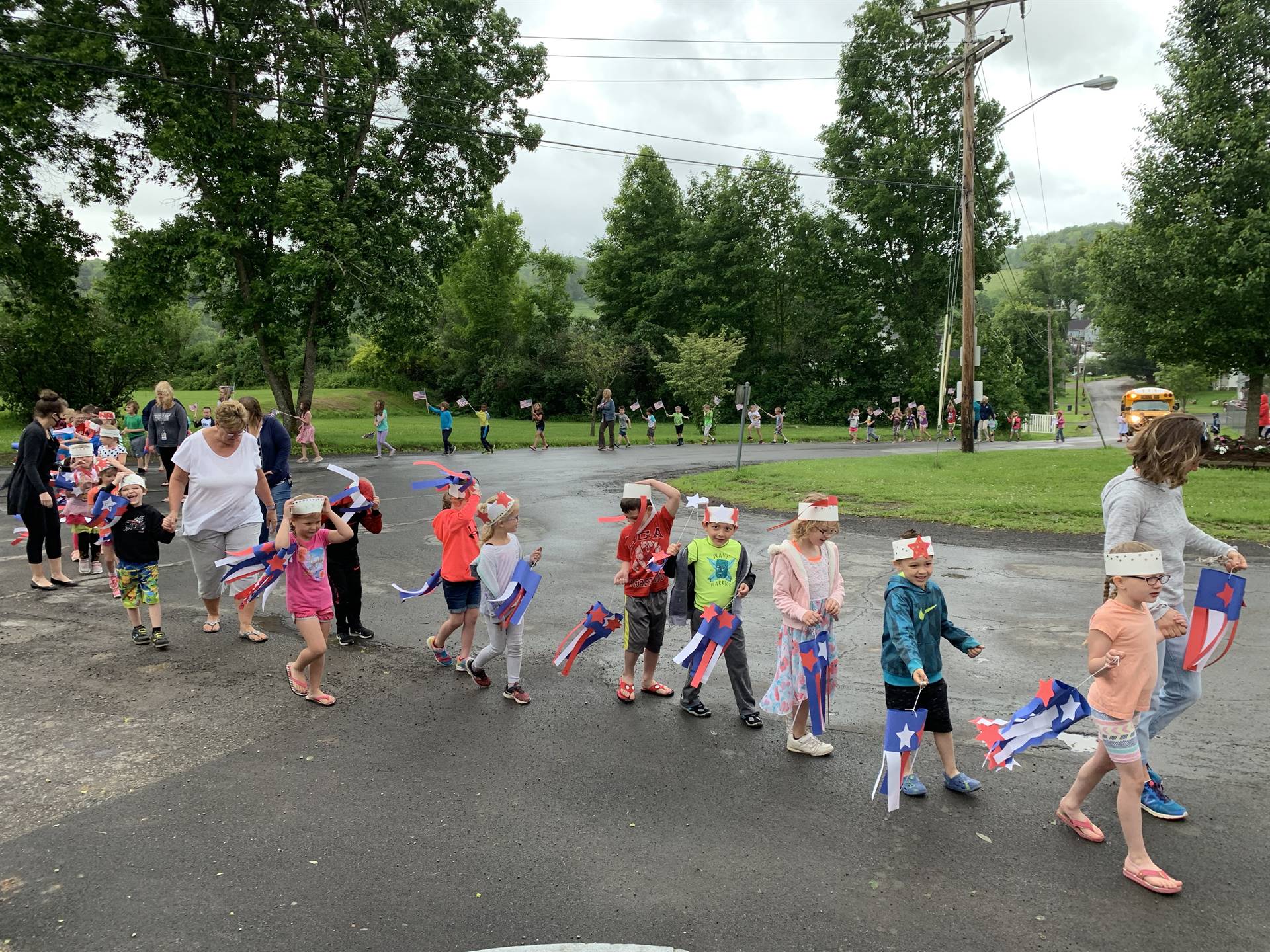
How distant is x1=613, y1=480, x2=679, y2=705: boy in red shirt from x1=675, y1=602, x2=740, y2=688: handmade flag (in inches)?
17.5

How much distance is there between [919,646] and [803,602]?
76cm

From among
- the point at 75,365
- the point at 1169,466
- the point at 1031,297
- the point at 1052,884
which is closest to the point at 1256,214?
the point at 1169,466

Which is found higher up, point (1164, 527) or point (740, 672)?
point (1164, 527)

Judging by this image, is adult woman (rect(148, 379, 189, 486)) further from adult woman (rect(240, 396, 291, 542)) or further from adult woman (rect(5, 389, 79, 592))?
adult woman (rect(240, 396, 291, 542))

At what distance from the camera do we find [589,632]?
A: 585 centimetres

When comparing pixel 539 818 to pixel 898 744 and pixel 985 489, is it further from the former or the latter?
pixel 985 489

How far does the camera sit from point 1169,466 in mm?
3912

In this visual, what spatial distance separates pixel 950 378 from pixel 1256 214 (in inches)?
913

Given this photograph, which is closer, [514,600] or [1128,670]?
[1128,670]

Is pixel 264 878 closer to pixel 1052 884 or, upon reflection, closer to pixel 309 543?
pixel 309 543

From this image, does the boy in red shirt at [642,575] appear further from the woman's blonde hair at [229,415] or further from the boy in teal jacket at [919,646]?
the woman's blonde hair at [229,415]

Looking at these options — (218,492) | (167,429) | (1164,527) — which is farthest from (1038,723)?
(167,429)

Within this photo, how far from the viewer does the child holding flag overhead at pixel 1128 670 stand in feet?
Answer: 11.7

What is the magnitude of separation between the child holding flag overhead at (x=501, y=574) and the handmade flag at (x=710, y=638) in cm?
123
